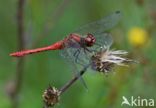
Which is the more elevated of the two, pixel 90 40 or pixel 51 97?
pixel 90 40

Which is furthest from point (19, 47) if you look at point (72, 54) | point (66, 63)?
point (72, 54)

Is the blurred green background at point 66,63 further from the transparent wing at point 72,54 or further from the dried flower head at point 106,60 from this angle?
the dried flower head at point 106,60

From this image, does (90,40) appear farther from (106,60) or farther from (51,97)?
(51,97)

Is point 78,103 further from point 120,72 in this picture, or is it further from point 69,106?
point 120,72

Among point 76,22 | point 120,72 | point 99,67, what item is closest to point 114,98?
point 120,72

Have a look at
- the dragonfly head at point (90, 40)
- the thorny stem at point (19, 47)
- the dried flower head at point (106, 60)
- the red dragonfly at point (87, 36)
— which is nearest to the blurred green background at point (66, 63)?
the thorny stem at point (19, 47)
